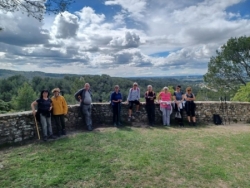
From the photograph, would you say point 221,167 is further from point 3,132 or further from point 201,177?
point 3,132

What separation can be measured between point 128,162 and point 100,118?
413 cm

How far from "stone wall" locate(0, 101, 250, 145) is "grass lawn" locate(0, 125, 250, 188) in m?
0.65

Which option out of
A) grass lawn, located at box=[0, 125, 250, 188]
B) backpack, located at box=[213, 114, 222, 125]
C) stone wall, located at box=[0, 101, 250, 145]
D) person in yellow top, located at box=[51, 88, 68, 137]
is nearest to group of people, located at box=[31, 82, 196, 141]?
person in yellow top, located at box=[51, 88, 68, 137]

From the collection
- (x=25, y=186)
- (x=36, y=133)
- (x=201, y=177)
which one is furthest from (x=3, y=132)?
(x=201, y=177)

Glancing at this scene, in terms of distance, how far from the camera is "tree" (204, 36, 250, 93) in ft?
61.3

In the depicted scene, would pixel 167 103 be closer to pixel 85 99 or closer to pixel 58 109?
pixel 85 99

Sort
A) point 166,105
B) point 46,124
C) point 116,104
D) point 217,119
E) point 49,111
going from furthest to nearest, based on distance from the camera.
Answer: point 217,119
point 166,105
point 116,104
point 49,111
point 46,124

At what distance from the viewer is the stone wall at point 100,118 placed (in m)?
5.56

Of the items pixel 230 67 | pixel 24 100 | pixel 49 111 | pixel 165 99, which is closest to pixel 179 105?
pixel 165 99

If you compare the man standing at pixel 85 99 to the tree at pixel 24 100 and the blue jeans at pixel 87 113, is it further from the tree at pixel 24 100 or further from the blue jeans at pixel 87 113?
the tree at pixel 24 100

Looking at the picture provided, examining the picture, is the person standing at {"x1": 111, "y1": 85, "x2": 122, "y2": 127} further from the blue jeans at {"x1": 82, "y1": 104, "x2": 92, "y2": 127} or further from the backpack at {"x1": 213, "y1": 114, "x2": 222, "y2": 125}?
the backpack at {"x1": 213, "y1": 114, "x2": 222, "y2": 125}

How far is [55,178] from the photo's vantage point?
3.49 meters

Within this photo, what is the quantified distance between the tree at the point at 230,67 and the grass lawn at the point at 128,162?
1544 cm

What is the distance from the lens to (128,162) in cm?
418
